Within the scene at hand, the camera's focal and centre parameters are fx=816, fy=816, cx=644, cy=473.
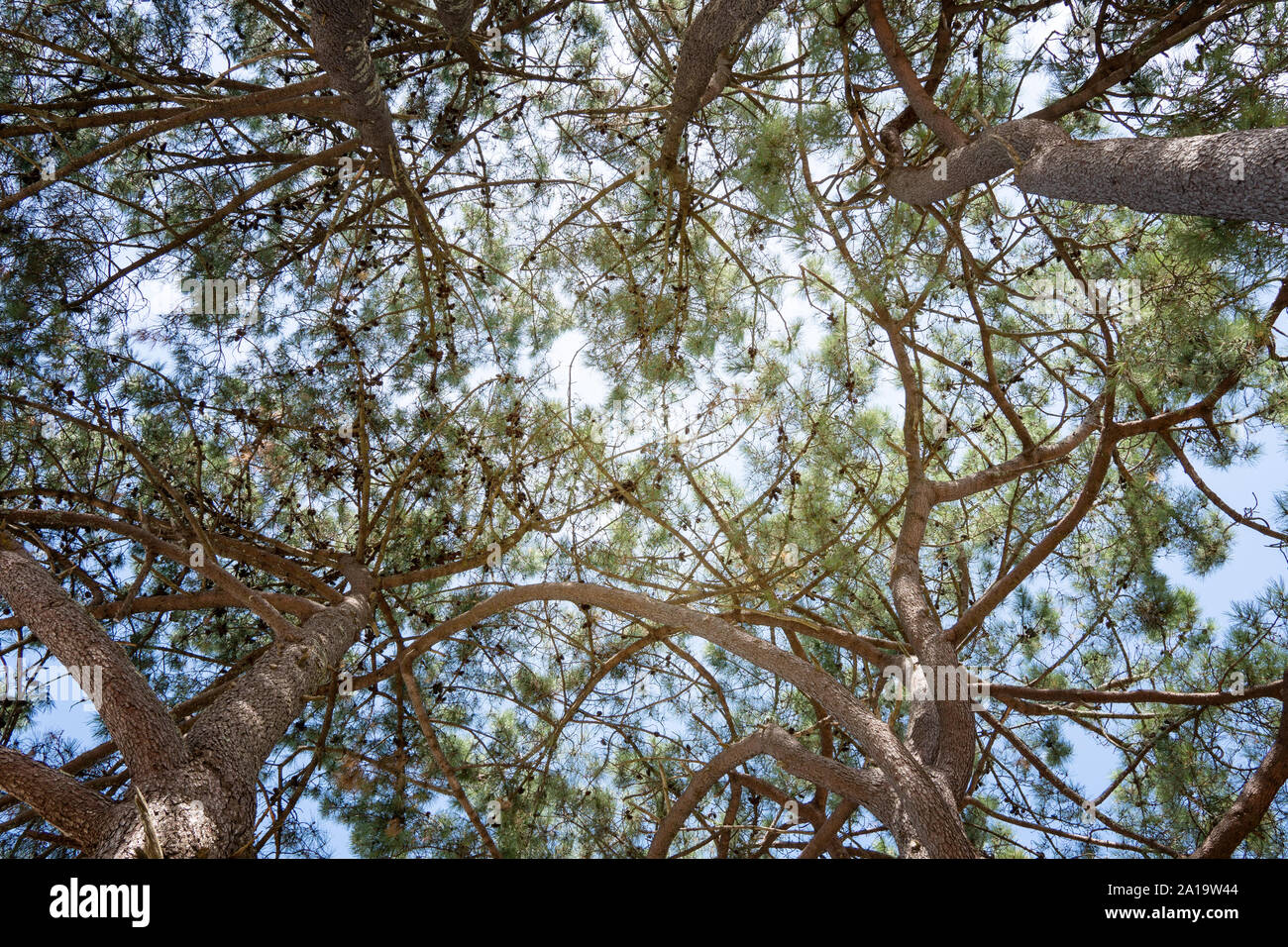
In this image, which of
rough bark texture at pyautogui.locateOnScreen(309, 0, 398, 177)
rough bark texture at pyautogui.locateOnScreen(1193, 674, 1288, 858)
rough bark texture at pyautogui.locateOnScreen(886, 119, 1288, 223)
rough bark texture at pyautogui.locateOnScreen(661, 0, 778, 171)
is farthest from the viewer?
rough bark texture at pyautogui.locateOnScreen(1193, 674, 1288, 858)

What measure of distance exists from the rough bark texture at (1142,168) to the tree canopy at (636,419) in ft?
0.13

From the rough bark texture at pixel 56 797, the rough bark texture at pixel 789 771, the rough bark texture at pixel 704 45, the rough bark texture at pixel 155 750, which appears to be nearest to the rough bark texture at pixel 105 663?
the rough bark texture at pixel 155 750

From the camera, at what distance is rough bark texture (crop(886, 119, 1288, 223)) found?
1.54 meters

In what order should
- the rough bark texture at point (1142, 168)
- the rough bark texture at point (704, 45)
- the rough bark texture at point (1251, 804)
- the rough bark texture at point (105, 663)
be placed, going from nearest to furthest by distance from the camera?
1. the rough bark texture at point (1142, 168)
2. the rough bark texture at point (105, 663)
3. the rough bark texture at point (704, 45)
4. the rough bark texture at point (1251, 804)

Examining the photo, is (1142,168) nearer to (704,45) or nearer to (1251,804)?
(704,45)

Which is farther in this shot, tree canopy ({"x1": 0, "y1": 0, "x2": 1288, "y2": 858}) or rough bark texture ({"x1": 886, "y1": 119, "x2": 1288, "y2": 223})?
tree canopy ({"x1": 0, "y1": 0, "x2": 1288, "y2": 858})

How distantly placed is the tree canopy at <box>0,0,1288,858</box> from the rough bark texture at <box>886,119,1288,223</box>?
4cm

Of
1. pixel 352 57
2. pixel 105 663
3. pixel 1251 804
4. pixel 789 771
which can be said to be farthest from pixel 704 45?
pixel 1251 804

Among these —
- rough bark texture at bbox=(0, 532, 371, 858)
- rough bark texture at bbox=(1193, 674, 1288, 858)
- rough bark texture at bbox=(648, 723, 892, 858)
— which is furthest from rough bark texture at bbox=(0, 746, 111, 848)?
rough bark texture at bbox=(1193, 674, 1288, 858)

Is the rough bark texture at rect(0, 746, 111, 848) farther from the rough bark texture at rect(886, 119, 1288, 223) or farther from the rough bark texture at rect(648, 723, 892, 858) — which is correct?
the rough bark texture at rect(886, 119, 1288, 223)

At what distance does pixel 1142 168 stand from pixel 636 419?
2.33 m

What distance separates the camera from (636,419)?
377 cm

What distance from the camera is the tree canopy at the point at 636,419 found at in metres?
2.61

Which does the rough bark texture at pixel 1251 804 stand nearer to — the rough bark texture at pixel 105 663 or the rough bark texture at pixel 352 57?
the rough bark texture at pixel 105 663
